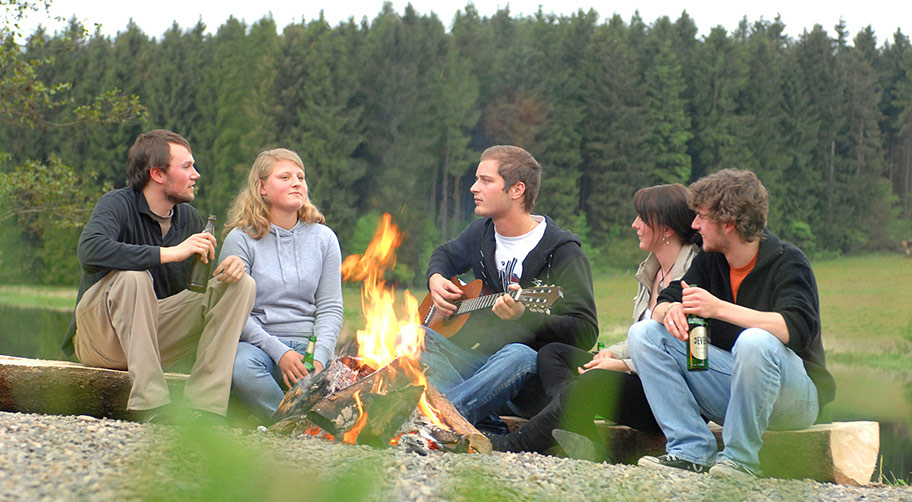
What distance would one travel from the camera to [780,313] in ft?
12.7

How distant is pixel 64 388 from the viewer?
5.00m

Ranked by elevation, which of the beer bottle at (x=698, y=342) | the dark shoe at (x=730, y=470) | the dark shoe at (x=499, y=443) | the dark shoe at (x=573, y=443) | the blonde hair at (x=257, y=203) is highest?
the blonde hair at (x=257, y=203)

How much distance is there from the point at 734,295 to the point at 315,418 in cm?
190

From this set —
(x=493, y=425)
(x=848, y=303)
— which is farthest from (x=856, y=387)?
(x=493, y=425)

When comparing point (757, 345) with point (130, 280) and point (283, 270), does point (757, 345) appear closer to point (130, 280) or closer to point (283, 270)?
point (283, 270)

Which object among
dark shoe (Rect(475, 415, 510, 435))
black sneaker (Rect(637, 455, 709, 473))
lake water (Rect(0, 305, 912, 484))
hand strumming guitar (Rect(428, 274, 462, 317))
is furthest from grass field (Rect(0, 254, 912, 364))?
black sneaker (Rect(637, 455, 709, 473))

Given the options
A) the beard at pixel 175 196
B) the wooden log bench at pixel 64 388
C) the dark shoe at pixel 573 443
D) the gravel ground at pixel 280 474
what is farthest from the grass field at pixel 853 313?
the gravel ground at pixel 280 474

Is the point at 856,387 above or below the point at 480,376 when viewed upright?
below

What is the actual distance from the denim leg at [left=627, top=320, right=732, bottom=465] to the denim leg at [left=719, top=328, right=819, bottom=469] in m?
0.15

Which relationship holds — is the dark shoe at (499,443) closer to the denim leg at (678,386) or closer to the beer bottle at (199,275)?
the denim leg at (678,386)

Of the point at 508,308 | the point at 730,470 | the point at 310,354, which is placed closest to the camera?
the point at 730,470

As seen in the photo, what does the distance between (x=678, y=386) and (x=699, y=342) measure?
22 cm

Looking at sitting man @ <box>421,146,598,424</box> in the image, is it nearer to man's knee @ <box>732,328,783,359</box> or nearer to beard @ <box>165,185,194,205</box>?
man's knee @ <box>732,328,783,359</box>

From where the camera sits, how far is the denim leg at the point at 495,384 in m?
4.68
